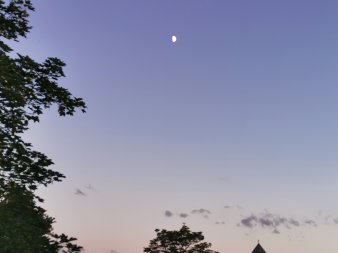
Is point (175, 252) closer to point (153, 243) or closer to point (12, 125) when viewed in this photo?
point (153, 243)

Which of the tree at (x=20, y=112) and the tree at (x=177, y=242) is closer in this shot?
the tree at (x=20, y=112)

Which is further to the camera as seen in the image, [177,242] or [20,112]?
[177,242]

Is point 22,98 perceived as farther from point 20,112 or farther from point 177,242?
point 177,242

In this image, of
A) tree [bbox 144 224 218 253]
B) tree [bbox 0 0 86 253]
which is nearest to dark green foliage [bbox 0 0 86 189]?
tree [bbox 0 0 86 253]

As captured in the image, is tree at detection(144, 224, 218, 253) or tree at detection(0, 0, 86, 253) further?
tree at detection(144, 224, 218, 253)

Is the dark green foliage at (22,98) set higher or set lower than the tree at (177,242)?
lower

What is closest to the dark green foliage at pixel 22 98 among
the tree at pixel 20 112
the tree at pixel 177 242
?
the tree at pixel 20 112

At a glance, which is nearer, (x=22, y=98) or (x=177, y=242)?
(x=22, y=98)

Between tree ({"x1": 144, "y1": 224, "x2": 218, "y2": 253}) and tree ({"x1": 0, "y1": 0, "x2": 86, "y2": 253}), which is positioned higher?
tree ({"x1": 144, "y1": 224, "x2": 218, "y2": 253})

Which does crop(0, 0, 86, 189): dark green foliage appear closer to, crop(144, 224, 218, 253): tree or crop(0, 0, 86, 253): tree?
crop(0, 0, 86, 253): tree

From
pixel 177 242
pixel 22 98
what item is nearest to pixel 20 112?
pixel 22 98

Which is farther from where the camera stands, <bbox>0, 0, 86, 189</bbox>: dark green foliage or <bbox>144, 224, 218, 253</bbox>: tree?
<bbox>144, 224, 218, 253</bbox>: tree

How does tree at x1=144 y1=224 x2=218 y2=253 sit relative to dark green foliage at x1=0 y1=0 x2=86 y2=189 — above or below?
above

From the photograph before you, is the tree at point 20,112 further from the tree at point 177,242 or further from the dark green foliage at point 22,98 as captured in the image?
the tree at point 177,242
